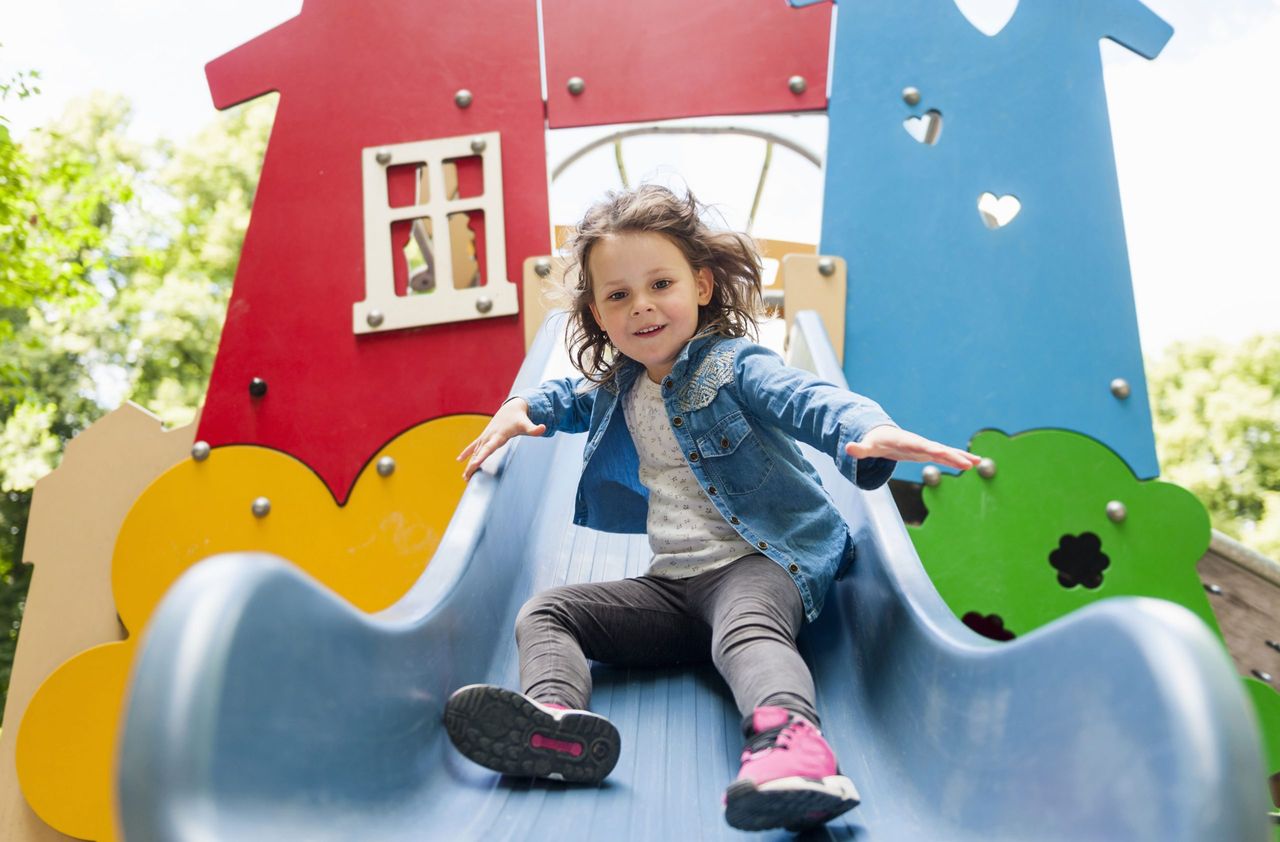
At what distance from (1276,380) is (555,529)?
13.9 meters

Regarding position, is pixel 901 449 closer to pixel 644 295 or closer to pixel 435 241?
pixel 644 295

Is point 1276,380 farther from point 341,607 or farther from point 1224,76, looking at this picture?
point 341,607

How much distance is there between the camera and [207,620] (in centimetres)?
95

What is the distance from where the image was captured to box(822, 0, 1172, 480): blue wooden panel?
273 cm

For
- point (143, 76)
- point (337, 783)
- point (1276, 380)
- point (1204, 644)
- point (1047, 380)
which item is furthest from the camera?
point (143, 76)

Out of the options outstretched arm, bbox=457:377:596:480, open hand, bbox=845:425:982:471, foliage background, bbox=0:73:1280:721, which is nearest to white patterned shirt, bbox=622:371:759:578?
outstretched arm, bbox=457:377:596:480

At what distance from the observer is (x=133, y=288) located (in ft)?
42.1

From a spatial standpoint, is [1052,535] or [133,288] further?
[133,288]

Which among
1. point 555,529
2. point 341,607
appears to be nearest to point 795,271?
point 555,529

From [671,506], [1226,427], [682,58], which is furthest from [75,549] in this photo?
[1226,427]

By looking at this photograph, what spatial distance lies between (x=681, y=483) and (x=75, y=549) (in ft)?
6.17

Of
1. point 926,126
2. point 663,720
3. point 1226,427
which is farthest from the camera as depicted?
point 1226,427

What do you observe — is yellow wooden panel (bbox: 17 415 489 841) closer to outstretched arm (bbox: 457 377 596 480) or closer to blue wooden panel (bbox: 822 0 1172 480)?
outstretched arm (bbox: 457 377 596 480)

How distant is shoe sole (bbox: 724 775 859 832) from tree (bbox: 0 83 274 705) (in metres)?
10.4
